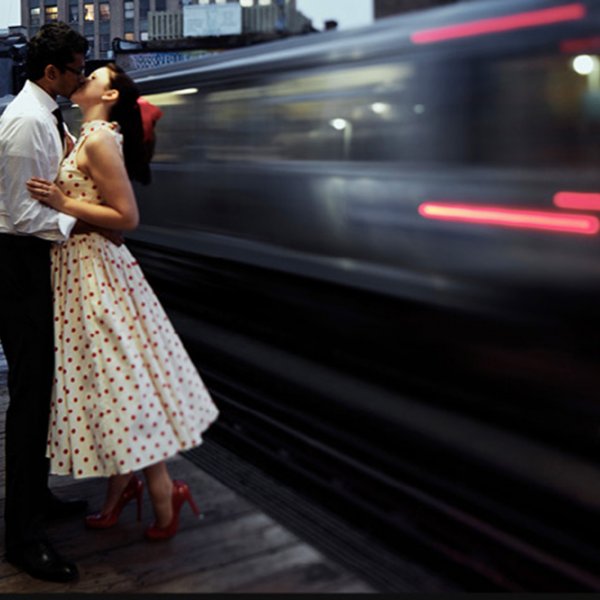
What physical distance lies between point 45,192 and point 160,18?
0.80 m

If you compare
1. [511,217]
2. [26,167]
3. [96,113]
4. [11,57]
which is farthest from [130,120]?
[511,217]

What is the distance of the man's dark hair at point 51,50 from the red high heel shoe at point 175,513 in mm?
1167

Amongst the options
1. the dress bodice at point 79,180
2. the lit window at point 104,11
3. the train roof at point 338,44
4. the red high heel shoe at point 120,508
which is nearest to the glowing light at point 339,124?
the train roof at point 338,44

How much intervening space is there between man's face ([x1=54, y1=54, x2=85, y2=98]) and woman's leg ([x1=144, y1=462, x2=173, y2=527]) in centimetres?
102

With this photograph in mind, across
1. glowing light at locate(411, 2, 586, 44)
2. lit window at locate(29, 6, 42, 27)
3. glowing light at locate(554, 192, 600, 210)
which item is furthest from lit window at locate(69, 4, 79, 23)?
glowing light at locate(554, 192, 600, 210)

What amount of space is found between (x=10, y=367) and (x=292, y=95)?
1.44 metres

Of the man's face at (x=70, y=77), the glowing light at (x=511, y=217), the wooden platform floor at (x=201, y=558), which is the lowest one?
the wooden platform floor at (x=201, y=558)

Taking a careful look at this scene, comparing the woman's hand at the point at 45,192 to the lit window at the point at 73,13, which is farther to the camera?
the lit window at the point at 73,13

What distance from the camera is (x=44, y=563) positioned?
2.09m

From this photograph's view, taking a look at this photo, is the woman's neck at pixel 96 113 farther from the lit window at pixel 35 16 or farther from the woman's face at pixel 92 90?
the lit window at pixel 35 16

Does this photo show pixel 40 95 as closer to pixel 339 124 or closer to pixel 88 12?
pixel 88 12

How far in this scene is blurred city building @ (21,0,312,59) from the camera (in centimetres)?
234

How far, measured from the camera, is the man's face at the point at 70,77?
84.8 inches

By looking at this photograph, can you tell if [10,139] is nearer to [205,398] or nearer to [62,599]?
[205,398]
